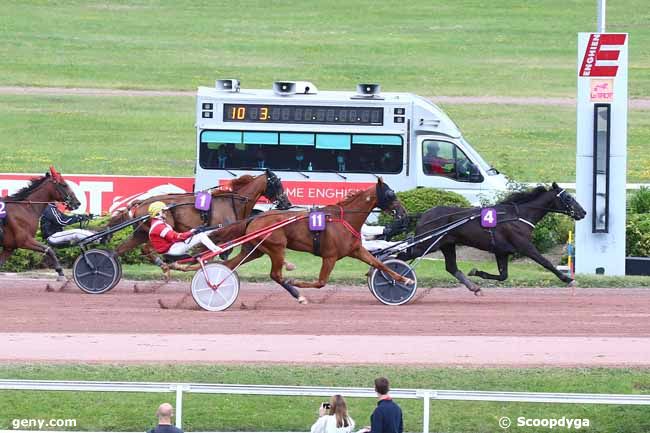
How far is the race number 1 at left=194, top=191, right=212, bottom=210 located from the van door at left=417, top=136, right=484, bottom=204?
20.1 feet

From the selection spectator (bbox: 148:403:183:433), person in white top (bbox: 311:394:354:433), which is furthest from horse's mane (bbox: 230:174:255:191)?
spectator (bbox: 148:403:183:433)

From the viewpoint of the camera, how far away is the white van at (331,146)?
2481 cm

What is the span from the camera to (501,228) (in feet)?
62.6

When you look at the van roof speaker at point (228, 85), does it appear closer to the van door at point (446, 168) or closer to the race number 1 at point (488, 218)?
the van door at point (446, 168)

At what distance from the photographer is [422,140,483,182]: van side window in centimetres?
2481

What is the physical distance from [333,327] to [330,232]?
1468 mm

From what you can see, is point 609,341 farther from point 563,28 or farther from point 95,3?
point 95,3

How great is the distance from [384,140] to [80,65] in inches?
991

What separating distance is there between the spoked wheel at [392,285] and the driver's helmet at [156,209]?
8.97 ft

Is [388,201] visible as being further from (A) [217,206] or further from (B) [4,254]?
(B) [4,254]

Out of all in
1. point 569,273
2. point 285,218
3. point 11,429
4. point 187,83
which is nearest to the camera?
point 11,429

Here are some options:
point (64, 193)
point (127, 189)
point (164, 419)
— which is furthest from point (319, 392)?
point (127, 189)

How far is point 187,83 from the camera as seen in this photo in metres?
46.0

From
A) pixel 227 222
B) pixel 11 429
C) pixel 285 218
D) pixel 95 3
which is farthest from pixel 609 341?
pixel 95 3
